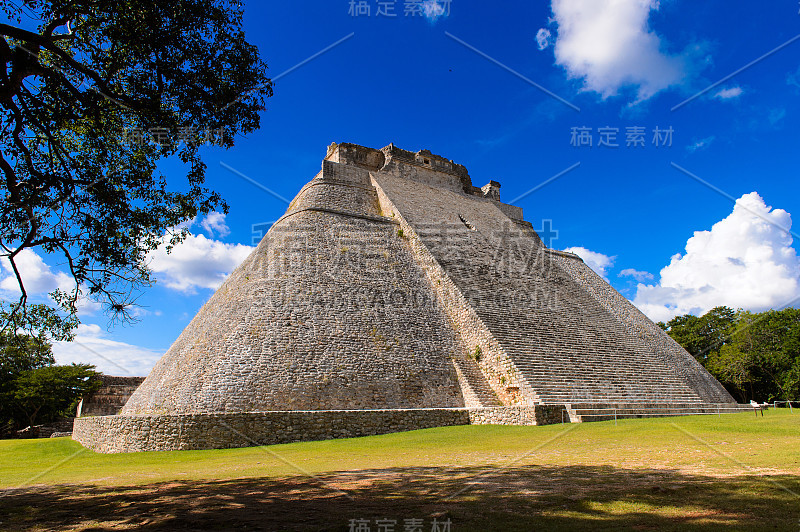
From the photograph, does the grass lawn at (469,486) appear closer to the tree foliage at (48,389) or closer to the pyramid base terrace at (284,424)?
the pyramid base terrace at (284,424)

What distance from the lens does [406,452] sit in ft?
28.8

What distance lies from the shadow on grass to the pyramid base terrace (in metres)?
5.11

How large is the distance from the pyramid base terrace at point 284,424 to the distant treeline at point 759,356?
19.5m

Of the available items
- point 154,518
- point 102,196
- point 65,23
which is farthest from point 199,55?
point 154,518

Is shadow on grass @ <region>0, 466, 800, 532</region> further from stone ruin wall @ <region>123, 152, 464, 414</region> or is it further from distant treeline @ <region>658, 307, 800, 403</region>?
distant treeline @ <region>658, 307, 800, 403</region>

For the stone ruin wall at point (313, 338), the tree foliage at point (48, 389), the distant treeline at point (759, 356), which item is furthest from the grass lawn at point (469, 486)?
the distant treeline at point (759, 356)

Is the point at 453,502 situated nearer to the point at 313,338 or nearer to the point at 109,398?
the point at 313,338

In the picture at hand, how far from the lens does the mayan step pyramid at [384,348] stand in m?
11.9

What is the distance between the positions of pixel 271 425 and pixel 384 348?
150 inches

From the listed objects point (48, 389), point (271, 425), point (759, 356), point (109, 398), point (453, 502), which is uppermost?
point (759, 356)

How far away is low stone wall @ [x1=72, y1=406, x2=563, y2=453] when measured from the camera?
36.2 feet

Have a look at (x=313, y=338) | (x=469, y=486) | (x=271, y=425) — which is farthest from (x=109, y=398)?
(x=469, y=486)

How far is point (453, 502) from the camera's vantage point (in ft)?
13.5

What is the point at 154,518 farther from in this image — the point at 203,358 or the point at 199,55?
the point at 203,358
